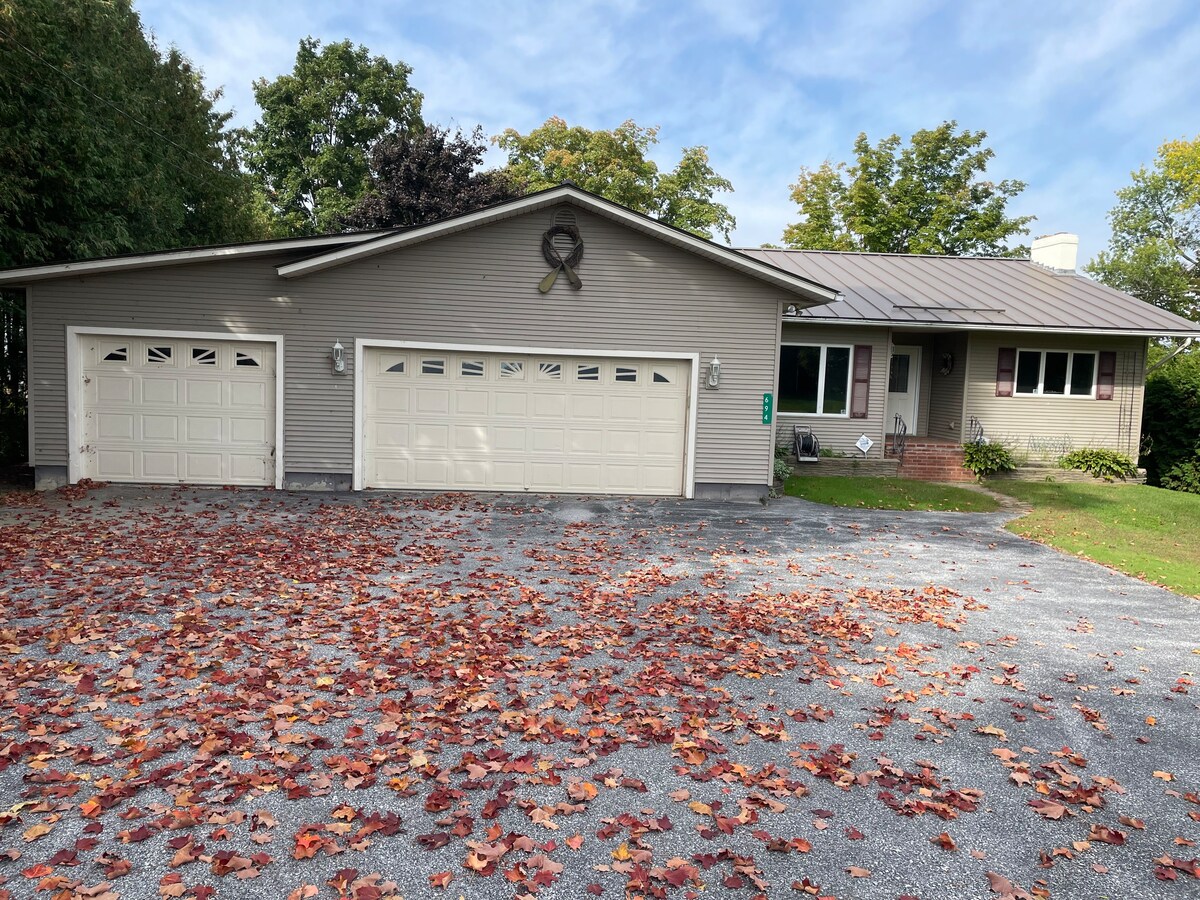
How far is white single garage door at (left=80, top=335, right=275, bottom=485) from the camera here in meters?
11.7

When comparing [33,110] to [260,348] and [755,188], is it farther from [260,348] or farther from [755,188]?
[755,188]

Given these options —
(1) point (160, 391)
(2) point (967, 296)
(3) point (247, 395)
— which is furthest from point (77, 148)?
(2) point (967, 296)

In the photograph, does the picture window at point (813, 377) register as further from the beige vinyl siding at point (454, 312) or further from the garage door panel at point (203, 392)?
the garage door panel at point (203, 392)

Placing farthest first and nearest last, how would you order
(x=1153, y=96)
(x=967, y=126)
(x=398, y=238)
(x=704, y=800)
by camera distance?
(x=1153, y=96), (x=967, y=126), (x=398, y=238), (x=704, y=800)

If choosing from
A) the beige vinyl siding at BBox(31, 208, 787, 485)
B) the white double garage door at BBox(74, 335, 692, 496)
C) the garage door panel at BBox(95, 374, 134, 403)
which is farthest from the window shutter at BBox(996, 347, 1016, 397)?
the garage door panel at BBox(95, 374, 134, 403)

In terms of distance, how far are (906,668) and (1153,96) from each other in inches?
1615

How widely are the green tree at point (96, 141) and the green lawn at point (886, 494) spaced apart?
13777 mm

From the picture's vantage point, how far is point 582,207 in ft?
39.5

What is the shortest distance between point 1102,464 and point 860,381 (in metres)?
5.29

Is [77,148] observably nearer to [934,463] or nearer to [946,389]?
[934,463]

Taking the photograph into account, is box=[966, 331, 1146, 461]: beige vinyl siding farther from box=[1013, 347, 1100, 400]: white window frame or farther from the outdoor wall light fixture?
the outdoor wall light fixture

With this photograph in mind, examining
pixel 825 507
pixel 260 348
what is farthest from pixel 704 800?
pixel 260 348

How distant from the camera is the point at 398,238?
1158cm

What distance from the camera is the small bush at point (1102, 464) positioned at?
53.4 ft
